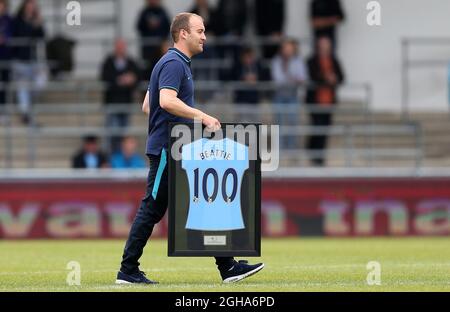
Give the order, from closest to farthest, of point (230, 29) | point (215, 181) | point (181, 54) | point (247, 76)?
point (215, 181) < point (181, 54) < point (247, 76) < point (230, 29)

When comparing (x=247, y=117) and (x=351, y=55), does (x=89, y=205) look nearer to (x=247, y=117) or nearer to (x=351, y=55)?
(x=247, y=117)

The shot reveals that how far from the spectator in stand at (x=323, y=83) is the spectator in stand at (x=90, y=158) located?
3612 mm

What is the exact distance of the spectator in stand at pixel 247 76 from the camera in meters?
23.1

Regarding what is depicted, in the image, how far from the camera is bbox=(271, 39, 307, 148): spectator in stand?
→ 74.4 feet

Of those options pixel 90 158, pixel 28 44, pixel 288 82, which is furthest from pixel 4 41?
pixel 288 82

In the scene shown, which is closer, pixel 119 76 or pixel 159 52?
pixel 119 76

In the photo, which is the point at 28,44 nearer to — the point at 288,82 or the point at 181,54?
the point at 288,82

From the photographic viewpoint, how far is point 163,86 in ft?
36.5

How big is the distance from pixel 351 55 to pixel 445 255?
32.8 ft

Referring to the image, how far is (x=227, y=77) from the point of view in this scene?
2348 centimetres

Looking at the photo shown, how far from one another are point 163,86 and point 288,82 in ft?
39.9

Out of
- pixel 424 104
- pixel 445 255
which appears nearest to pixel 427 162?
pixel 424 104

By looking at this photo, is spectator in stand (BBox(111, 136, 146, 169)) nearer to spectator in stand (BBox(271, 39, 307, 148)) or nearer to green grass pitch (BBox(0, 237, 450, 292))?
green grass pitch (BBox(0, 237, 450, 292))

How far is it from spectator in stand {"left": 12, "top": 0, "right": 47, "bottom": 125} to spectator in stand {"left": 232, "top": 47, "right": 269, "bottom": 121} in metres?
3.33
